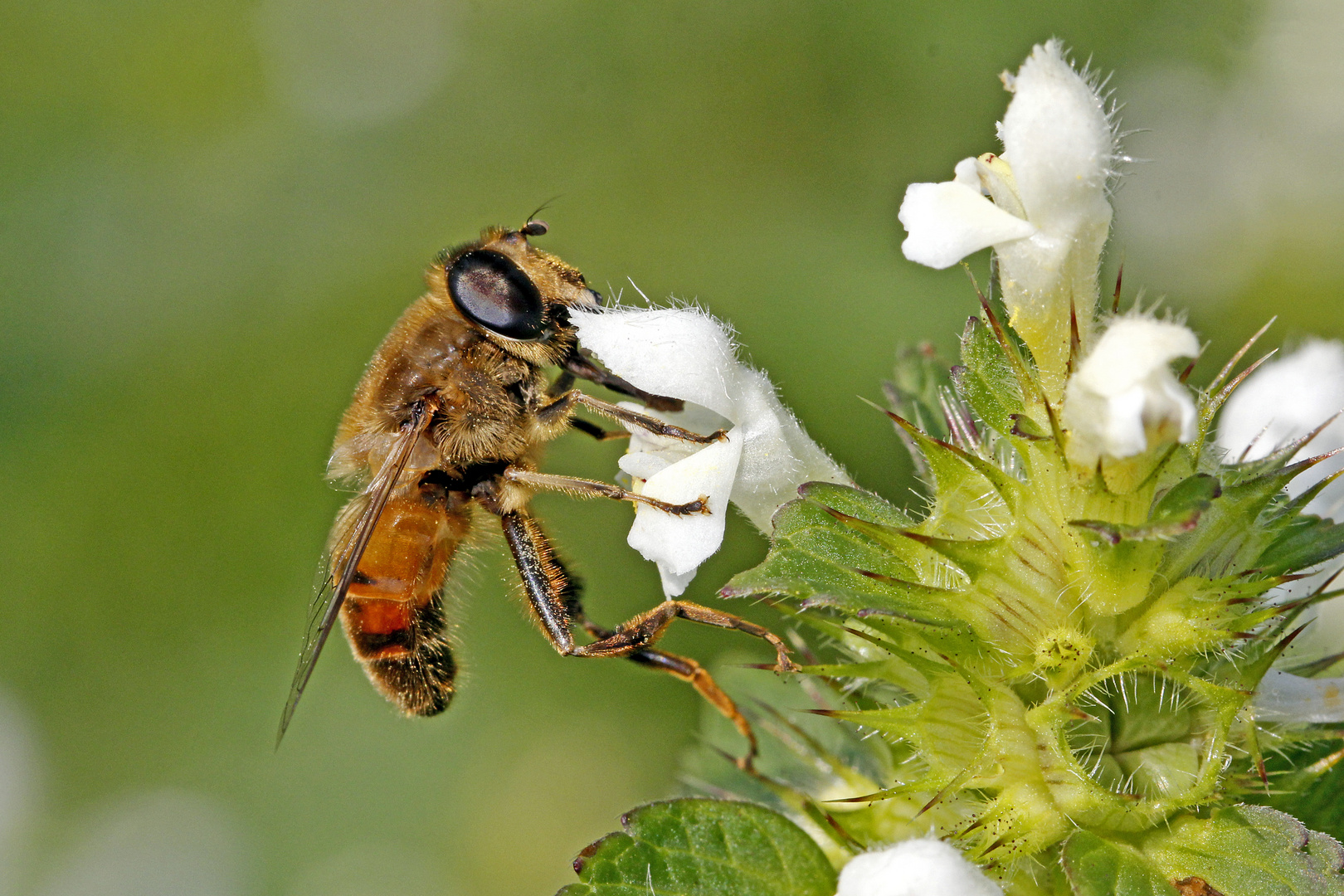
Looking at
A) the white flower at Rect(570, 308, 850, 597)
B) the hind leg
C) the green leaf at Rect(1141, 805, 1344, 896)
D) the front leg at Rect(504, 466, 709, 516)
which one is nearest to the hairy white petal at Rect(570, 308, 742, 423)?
the white flower at Rect(570, 308, 850, 597)

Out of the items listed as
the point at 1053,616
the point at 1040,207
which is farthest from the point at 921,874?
the point at 1040,207

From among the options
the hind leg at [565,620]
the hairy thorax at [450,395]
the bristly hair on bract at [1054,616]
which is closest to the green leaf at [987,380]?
the bristly hair on bract at [1054,616]

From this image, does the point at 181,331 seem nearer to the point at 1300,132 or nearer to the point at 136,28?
the point at 136,28

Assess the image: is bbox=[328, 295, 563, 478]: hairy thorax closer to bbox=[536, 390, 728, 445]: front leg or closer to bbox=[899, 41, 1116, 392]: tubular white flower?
bbox=[536, 390, 728, 445]: front leg

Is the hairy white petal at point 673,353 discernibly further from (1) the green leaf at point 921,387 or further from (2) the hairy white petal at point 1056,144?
(2) the hairy white petal at point 1056,144

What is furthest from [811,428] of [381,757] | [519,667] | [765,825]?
[765,825]

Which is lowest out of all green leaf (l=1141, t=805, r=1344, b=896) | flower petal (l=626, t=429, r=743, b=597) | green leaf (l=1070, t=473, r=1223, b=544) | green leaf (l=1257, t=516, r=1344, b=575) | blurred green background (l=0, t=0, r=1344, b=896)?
blurred green background (l=0, t=0, r=1344, b=896)
